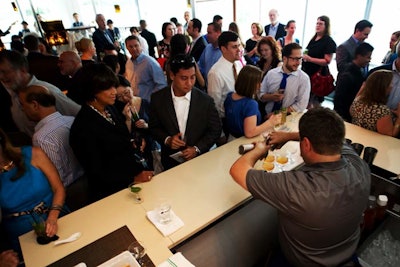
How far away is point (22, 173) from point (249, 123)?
176 centimetres

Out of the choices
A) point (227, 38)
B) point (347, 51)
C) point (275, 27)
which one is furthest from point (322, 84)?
point (275, 27)

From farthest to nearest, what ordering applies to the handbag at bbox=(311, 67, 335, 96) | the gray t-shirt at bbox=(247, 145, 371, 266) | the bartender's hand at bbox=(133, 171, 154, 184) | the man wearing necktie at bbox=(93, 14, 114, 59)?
the man wearing necktie at bbox=(93, 14, 114, 59) → the handbag at bbox=(311, 67, 335, 96) → the bartender's hand at bbox=(133, 171, 154, 184) → the gray t-shirt at bbox=(247, 145, 371, 266)

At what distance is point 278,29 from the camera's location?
5.51 meters

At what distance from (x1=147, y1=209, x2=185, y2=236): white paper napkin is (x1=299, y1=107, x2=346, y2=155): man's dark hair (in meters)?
0.90

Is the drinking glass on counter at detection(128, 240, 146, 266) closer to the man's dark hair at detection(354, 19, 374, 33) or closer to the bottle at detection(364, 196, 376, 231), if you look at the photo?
the bottle at detection(364, 196, 376, 231)

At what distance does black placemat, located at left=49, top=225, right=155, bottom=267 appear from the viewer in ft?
4.30

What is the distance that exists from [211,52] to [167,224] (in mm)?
3124

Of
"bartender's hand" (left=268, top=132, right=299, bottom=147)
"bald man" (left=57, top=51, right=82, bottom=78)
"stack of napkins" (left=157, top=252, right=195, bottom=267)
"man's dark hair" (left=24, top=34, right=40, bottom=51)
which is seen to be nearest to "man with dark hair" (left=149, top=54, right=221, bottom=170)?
"bartender's hand" (left=268, top=132, right=299, bottom=147)

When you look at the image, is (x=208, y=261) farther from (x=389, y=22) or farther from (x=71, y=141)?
(x=389, y=22)

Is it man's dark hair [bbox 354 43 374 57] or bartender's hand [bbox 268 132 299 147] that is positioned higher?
man's dark hair [bbox 354 43 374 57]

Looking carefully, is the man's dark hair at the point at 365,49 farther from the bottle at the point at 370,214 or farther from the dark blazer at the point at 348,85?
the bottle at the point at 370,214

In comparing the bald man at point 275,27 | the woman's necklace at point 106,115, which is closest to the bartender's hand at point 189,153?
the woman's necklace at point 106,115

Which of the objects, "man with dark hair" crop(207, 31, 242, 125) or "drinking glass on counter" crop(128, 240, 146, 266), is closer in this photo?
"drinking glass on counter" crop(128, 240, 146, 266)

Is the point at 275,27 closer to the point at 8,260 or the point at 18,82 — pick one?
the point at 18,82
